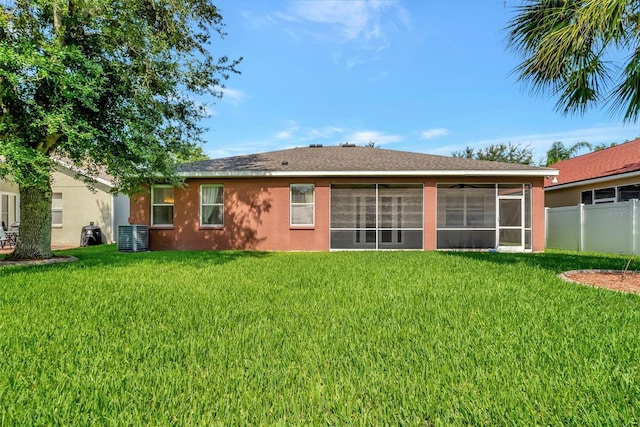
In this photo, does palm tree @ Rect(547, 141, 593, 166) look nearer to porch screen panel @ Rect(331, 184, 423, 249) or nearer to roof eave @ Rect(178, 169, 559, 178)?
roof eave @ Rect(178, 169, 559, 178)

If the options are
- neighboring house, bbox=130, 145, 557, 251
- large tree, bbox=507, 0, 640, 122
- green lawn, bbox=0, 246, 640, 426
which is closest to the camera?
green lawn, bbox=0, 246, 640, 426

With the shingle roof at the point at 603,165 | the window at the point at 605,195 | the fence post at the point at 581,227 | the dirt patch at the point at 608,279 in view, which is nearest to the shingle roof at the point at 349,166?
the fence post at the point at 581,227

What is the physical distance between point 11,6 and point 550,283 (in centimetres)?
1408

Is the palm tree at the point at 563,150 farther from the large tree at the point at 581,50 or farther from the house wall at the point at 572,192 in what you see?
the large tree at the point at 581,50

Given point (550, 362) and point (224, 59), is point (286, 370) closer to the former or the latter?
point (550, 362)

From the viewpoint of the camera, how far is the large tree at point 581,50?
19.5 ft

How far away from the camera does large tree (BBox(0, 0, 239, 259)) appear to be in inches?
316

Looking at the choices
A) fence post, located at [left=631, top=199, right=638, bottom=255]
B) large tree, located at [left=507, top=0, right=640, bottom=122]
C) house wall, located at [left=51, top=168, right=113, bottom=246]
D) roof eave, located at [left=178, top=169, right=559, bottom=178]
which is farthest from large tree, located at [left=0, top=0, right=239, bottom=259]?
fence post, located at [left=631, top=199, right=638, bottom=255]

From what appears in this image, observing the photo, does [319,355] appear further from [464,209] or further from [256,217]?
[464,209]

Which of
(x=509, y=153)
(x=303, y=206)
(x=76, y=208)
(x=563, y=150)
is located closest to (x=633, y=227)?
(x=303, y=206)

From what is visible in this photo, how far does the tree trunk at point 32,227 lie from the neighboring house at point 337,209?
3.33 m

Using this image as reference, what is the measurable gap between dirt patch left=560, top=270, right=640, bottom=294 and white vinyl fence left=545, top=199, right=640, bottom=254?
5854 mm

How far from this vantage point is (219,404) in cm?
231

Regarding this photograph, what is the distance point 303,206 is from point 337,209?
52.2 inches
